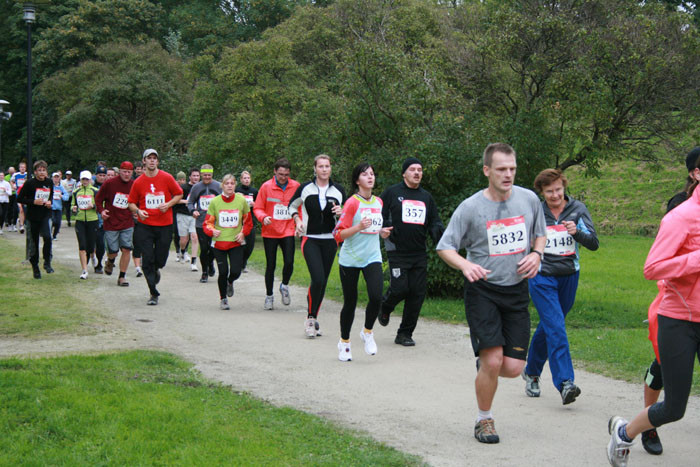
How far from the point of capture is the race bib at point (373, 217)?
8812mm

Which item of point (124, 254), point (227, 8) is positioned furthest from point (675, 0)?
point (124, 254)

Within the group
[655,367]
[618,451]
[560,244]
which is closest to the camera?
[618,451]

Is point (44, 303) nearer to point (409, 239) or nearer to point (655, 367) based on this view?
point (409, 239)

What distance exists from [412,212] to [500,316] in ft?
12.7

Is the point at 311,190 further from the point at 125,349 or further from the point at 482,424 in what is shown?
the point at 482,424

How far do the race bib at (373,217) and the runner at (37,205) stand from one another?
882cm

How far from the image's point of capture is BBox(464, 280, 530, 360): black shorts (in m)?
5.60

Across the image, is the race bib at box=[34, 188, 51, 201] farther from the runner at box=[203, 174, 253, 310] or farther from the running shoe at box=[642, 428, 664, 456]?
the running shoe at box=[642, 428, 664, 456]

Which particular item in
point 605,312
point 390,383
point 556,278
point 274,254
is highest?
point 556,278

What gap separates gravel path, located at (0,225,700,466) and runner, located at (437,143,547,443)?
1.52 ft

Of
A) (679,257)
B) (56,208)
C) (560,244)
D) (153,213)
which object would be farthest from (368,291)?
(56,208)

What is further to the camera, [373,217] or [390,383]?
[373,217]

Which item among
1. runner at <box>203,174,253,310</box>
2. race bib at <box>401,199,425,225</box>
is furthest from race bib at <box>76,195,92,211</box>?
race bib at <box>401,199,425,225</box>

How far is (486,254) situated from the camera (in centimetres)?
571
